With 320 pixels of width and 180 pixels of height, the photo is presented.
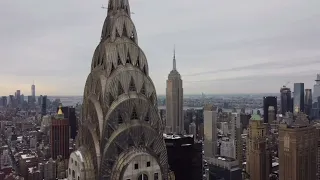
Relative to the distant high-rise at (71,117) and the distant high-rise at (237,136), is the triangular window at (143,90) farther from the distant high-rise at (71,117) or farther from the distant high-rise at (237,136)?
the distant high-rise at (237,136)

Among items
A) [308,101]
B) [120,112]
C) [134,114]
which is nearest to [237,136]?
[308,101]

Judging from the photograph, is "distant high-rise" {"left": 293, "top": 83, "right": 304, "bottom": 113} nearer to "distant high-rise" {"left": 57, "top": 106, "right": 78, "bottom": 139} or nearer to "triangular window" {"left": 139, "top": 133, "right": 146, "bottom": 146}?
"distant high-rise" {"left": 57, "top": 106, "right": 78, "bottom": 139}

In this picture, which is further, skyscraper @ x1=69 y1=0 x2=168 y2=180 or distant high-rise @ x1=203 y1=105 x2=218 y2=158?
distant high-rise @ x1=203 y1=105 x2=218 y2=158

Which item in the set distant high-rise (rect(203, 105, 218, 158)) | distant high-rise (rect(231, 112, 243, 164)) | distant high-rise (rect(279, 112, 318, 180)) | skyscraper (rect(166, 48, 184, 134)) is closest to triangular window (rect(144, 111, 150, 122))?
distant high-rise (rect(279, 112, 318, 180))

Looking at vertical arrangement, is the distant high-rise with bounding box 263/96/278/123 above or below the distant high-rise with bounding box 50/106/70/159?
above

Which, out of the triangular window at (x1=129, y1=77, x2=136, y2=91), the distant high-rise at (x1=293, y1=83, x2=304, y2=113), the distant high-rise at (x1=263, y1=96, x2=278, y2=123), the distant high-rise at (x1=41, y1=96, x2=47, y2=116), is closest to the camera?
the triangular window at (x1=129, y1=77, x2=136, y2=91)

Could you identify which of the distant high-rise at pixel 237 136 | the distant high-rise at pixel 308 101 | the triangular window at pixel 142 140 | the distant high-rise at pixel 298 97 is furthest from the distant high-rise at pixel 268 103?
the triangular window at pixel 142 140

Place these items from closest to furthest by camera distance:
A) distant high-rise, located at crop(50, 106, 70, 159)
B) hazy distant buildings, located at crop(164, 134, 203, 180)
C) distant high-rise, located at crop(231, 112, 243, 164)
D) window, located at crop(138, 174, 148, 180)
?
window, located at crop(138, 174, 148, 180), hazy distant buildings, located at crop(164, 134, 203, 180), distant high-rise, located at crop(50, 106, 70, 159), distant high-rise, located at crop(231, 112, 243, 164)
